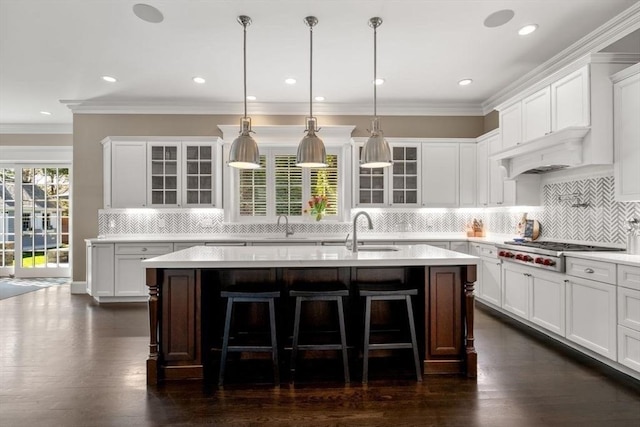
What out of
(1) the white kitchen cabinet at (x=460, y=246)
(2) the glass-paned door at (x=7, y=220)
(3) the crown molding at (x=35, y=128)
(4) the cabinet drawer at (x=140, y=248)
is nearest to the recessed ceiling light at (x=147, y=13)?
(4) the cabinet drawer at (x=140, y=248)

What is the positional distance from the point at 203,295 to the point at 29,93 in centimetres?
474

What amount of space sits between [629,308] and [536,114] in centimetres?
212

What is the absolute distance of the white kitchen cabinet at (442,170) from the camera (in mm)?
5488

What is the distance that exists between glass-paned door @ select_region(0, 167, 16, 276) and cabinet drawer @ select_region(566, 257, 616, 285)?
29.6ft

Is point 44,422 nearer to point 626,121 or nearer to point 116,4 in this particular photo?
point 116,4

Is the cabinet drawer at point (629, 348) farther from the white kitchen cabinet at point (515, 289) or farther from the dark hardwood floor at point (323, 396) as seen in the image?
the white kitchen cabinet at point (515, 289)

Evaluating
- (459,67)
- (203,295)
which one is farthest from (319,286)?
(459,67)

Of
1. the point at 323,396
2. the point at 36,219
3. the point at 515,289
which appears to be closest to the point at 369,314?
the point at 323,396

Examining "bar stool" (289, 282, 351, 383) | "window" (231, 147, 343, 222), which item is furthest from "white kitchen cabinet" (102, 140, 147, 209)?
"bar stool" (289, 282, 351, 383)

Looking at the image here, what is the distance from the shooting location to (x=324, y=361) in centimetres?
292

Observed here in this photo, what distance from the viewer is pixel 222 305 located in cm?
291

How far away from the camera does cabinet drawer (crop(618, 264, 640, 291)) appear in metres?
2.53

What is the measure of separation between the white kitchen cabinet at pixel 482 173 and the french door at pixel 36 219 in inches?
291

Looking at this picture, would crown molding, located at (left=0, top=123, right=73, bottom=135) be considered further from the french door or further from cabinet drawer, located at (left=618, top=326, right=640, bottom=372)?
cabinet drawer, located at (left=618, top=326, right=640, bottom=372)
